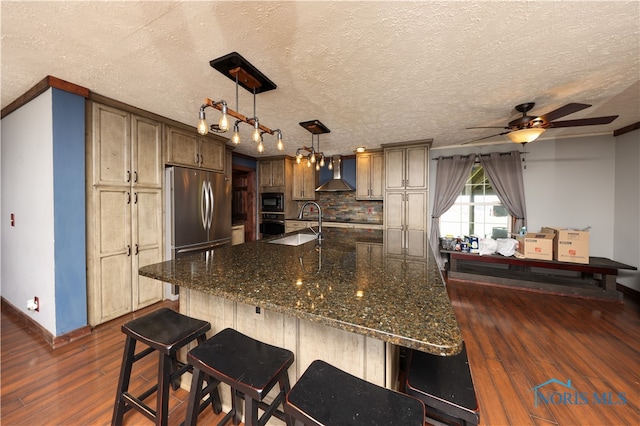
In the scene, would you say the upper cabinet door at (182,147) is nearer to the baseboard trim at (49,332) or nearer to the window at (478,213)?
the baseboard trim at (49,332)

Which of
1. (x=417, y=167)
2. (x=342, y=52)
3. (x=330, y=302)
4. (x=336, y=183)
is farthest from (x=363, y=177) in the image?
(x=330, y=302)

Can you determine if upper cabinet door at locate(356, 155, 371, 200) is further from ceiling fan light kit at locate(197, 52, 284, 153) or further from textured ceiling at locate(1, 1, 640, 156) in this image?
ceiling fan light kit at locate(197, 52, 284, 153)

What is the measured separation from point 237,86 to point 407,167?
10.0 feet

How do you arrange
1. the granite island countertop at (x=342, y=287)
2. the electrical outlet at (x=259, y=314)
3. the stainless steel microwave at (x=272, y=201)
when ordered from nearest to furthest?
the granite island countertop at (x=342, y=287), the electrical outlet at (x=259, y=314), the stainless steel microwave at (x=272, y=201)

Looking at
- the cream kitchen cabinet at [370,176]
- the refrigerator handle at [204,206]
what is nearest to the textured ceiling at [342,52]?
the refrigerator handle at [204,206]

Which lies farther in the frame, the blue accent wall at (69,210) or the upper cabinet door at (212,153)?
the upper cabinet door at (212,153)

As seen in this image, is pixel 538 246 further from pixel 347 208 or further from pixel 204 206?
pixel 204 206

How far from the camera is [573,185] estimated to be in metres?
3.75

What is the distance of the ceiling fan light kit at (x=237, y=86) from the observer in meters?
1.46

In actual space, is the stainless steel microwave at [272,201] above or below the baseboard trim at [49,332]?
above

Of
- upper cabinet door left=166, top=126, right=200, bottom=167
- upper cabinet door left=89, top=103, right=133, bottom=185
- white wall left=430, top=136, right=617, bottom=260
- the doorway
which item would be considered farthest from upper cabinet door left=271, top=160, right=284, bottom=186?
white wall left=430, top=136, right=617, bottom=260

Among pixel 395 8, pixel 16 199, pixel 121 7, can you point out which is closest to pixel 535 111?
pixel 395 8

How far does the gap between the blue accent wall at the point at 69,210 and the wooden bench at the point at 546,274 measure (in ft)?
15.4

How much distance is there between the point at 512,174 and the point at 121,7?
5.02 m
